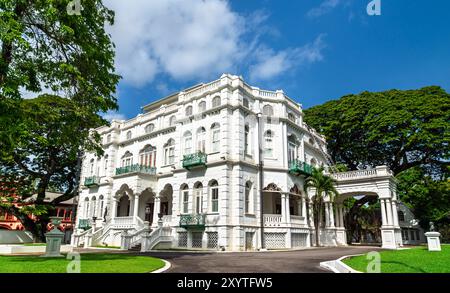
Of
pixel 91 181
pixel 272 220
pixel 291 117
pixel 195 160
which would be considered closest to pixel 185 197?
pixel 195 160

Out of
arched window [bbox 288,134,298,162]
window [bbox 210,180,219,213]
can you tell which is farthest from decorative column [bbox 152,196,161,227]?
arched window [bbox 288,134,298,162]

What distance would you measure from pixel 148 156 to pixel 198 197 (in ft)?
27.1

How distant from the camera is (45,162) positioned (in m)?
36.0

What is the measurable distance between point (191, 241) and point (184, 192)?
12.9 ft

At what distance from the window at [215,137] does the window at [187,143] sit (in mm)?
2341

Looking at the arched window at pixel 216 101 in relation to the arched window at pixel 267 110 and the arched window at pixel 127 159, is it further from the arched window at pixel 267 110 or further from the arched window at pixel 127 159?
the arched window at pixel 127 159

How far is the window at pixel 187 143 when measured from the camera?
26.4m

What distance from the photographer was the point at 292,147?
28.7m

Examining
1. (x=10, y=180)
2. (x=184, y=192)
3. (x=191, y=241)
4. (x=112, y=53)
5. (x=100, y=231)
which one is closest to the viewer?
(x=112, y=53)

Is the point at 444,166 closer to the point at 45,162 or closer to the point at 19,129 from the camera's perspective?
the point at 19,129

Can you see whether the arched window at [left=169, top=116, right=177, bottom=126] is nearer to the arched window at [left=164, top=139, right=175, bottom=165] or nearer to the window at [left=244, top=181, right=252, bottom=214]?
the arched window at [left=164, top=139, right=175, bottom=165]

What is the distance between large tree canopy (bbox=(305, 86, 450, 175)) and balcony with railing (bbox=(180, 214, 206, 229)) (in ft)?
65.8

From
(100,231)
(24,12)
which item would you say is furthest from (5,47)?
(100,231)

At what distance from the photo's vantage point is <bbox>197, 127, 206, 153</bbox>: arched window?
2567 centimetres
